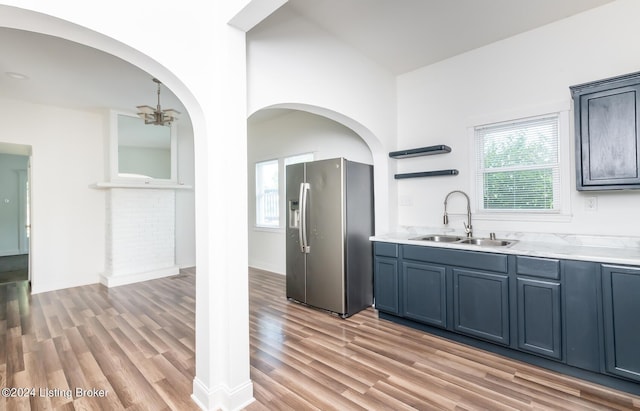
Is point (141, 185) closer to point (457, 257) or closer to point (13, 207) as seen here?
point (457, 257)

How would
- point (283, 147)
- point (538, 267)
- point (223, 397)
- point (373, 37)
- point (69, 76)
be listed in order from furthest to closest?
point (283, 147) → point (69, 76) → point (373, 37) → point (538, 267) → point (223, 397)

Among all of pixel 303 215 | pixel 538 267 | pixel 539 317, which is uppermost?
pixel 303 215

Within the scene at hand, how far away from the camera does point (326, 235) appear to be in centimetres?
355

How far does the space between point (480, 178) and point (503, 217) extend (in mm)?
490

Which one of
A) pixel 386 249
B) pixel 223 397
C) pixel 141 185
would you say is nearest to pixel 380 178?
pixel 386 249

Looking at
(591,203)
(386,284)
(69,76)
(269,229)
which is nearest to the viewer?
(591,203)

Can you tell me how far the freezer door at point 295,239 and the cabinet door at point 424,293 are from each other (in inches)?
51.6

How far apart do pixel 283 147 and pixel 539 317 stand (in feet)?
14.5

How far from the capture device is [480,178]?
3.33 meters

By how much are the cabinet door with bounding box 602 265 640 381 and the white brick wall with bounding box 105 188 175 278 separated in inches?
239

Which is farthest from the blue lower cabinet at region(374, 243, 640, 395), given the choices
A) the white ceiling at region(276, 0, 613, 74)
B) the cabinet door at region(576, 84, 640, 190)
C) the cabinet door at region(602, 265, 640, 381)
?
the white ceiling at region(276, 0, 613, 74)

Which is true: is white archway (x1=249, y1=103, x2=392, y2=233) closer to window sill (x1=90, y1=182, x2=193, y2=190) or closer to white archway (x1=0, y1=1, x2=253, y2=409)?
white archway (x1=0, y1=1, x2=253, y2=409)

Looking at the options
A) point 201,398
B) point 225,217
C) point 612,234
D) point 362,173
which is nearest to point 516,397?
point 612,234

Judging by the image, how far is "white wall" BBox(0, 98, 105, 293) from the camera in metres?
4.54
